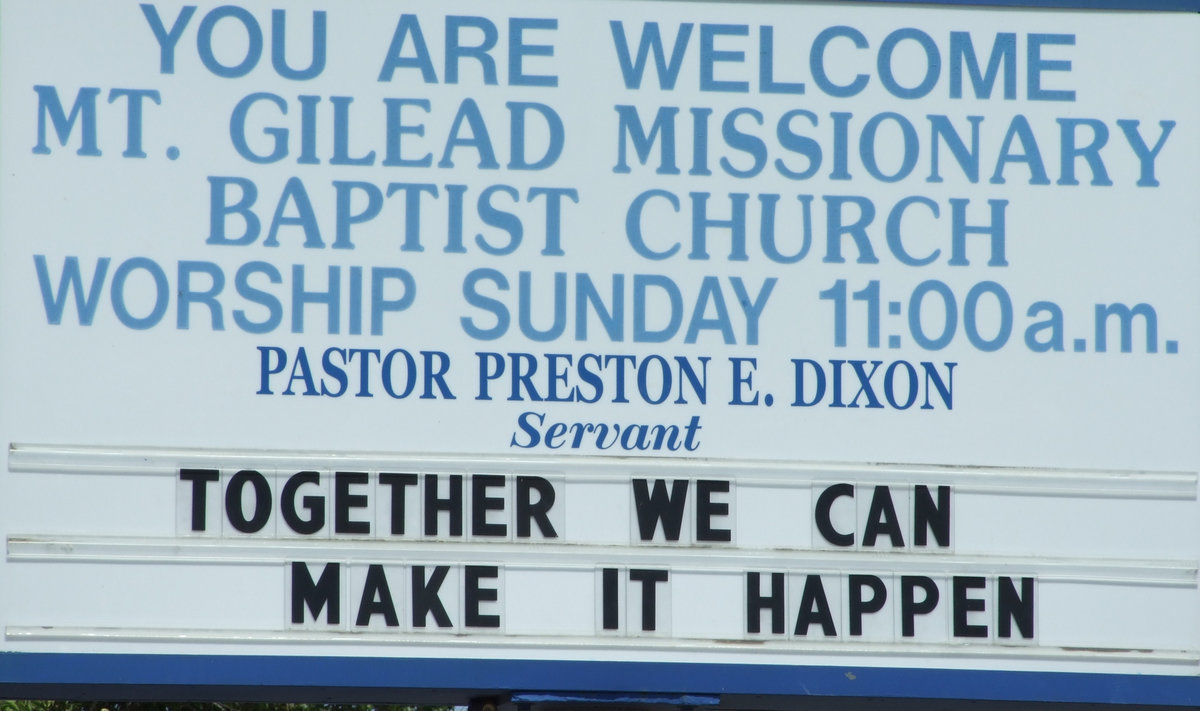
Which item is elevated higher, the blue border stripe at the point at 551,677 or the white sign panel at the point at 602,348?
the white sign panel at the point at 602,348

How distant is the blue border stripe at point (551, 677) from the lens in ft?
19.6

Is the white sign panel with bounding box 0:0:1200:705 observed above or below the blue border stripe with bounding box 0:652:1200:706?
above

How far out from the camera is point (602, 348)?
6.20 metres

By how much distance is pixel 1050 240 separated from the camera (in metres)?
6.31

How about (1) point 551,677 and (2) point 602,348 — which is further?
(2) point 602,348

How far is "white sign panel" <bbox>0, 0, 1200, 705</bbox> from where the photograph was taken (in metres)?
6.01

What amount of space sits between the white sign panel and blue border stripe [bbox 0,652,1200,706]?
14mm

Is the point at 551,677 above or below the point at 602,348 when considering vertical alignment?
below

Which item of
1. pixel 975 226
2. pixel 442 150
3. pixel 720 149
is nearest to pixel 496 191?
pixel 442 150

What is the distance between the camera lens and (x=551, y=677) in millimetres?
6008

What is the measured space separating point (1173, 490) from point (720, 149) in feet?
6.71

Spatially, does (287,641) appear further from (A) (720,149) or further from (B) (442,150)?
(A) (720,149)

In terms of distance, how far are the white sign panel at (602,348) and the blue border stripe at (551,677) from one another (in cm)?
1

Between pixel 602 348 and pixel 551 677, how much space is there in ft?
3.86
